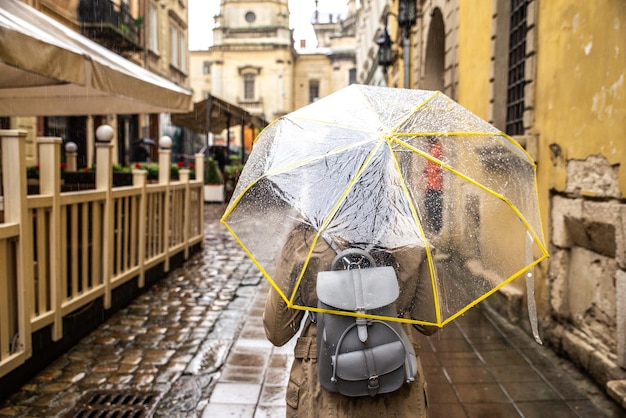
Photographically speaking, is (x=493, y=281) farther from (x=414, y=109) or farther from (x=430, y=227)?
(x=414, y=109)

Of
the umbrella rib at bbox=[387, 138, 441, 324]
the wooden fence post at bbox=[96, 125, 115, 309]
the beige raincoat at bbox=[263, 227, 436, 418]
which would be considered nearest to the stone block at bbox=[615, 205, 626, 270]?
the beige raincoat at bbox=[263, 227, 436, 418]

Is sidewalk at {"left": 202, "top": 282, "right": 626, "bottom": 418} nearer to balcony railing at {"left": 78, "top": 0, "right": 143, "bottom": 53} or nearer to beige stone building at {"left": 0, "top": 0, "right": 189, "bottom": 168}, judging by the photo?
beige stone building at {"left": 0, "top": 0, "right": 189, "bottom": 168}

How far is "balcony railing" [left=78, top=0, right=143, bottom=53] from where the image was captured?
58.7 ft

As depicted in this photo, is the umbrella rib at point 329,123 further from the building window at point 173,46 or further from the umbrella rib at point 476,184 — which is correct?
the building window at point 173,46

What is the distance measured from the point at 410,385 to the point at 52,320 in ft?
11.4

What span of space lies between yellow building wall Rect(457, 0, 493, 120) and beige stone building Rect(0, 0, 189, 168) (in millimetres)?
8566

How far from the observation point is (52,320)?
Answer: 4.68 meters

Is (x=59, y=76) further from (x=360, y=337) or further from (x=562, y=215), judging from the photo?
(x=562, y=215)

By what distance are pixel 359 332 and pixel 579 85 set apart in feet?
12.0

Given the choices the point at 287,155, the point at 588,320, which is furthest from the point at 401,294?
the point at 588,320

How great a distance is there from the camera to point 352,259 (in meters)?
2.04

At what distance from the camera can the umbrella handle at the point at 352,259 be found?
6.64ft

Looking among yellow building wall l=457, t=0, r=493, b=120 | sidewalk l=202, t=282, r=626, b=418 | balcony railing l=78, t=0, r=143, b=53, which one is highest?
balcony railing l=78, t=0, r=143, b=53

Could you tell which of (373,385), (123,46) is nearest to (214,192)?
(123,46)
